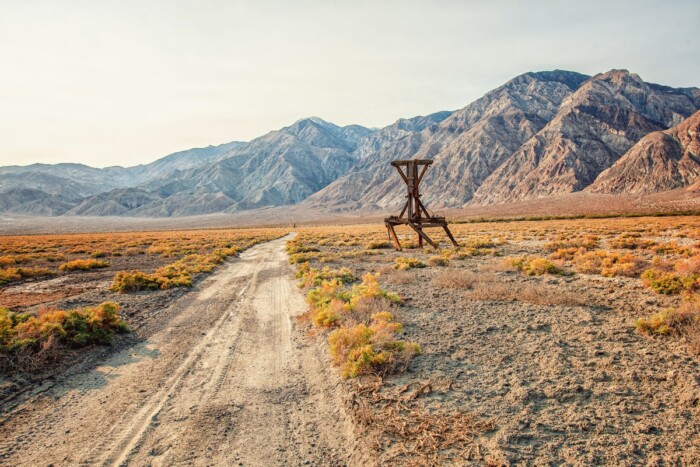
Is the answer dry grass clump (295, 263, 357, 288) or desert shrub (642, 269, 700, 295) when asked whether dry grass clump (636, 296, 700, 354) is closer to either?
desert shrub (642, 269, 700, 295)

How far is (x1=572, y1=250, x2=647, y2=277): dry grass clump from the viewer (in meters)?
Result: 11.3

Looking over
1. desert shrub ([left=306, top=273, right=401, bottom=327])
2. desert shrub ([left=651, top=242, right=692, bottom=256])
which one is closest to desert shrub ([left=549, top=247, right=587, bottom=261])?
desert shrub ([left=651, top=242, right=692, bottom=256])

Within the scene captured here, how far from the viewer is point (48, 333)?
7055mm

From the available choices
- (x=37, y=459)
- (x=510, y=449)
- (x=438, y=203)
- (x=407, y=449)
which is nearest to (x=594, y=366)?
(x=510, y=449)

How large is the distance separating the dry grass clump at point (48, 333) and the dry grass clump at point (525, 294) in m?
8.94

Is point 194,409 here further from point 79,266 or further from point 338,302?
point 79,266

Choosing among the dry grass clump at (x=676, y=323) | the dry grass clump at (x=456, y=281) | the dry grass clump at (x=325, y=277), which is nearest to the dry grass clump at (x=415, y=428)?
the dry grass clump at (x=676, y=323)

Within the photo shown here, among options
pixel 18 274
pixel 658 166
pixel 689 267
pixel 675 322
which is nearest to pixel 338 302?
pixel 675 322

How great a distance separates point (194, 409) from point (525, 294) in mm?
7880

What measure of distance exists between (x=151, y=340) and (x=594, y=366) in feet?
27.8

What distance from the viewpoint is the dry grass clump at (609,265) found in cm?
1132

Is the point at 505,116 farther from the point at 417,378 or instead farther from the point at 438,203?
the point at 417,378

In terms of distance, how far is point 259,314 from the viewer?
32.8 feet

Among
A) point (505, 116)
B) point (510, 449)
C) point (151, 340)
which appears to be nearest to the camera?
point (510, 449)
